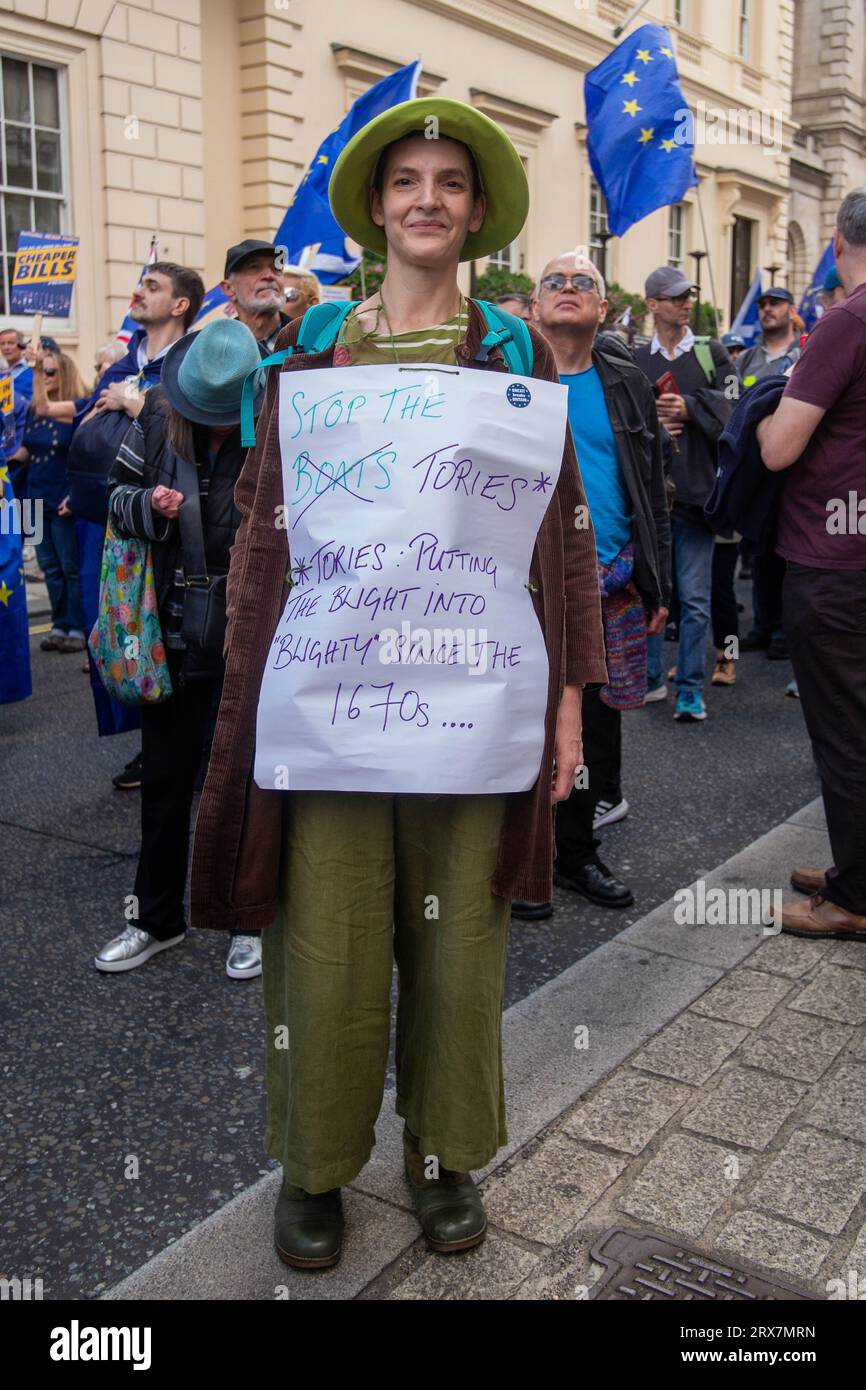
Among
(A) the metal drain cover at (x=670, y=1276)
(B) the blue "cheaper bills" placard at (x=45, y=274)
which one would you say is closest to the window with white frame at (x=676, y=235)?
(B) the blue "cheaper bills" placard at (x=45, y=274)

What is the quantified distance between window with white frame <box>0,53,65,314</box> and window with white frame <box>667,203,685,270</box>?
14358 mm

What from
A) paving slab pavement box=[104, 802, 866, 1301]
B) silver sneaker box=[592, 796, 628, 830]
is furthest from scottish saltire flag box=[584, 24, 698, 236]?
paving slab pavement box=[104, 802, 866, 1301]

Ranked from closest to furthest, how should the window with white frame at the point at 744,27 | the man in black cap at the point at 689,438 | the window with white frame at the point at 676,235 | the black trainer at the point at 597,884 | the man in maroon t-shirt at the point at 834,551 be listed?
the man in maroon t-shirt at the point at 834,551 → the black trainer at the point at 597,884 → the man in black cap at the point at 689,438 → the window with white frame at the point at 676,235 → the window with white frame at the point at 744,27

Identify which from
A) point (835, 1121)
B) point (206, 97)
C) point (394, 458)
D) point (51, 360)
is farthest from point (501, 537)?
point (206, 97)

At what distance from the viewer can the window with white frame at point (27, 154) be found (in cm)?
1262

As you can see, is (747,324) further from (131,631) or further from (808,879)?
(131,631)

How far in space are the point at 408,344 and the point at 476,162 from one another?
0.36 metres

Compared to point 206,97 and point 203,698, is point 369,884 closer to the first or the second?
point 203,698

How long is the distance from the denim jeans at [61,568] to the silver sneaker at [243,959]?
5305mm

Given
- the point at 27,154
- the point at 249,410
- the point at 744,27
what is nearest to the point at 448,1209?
the point at 249,410


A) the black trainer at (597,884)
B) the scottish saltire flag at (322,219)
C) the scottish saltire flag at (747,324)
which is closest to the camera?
the black trainer at (597,884)

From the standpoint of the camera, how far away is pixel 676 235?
25.2 m

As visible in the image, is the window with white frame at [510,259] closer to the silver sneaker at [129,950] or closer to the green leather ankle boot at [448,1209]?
the silver sneaker at [129,950]

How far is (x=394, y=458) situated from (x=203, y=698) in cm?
180
